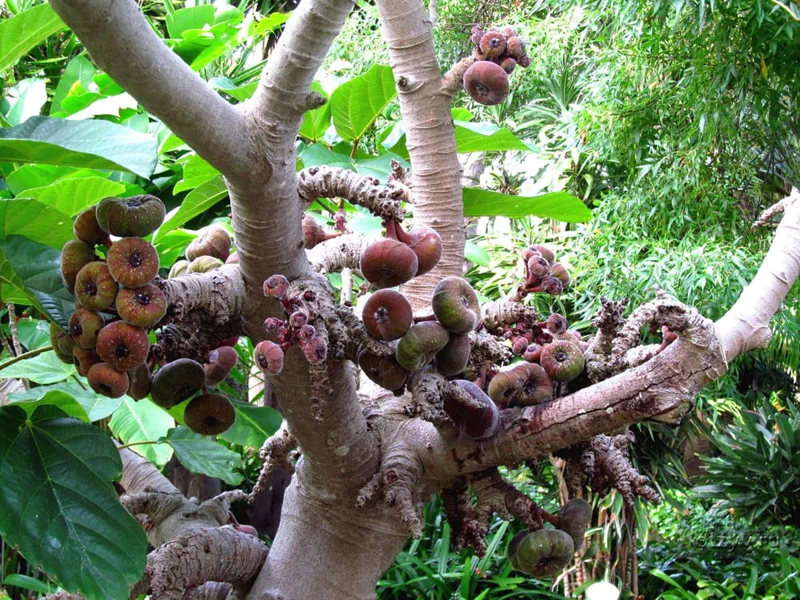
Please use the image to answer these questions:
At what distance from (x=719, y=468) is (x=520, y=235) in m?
1.75

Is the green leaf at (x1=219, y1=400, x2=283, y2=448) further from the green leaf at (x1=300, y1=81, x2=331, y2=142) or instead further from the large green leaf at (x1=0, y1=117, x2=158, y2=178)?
the large green leaf at (x1=0, y1=117, x2=158, y2=178)

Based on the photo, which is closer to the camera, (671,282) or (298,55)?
(298,55)

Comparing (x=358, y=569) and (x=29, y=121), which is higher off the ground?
(x=29, y=121)

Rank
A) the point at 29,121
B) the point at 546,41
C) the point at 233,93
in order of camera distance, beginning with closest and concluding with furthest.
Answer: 1. the point at 29,121
2. the point at 233,93
3. the point at 546,41

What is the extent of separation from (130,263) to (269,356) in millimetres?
121

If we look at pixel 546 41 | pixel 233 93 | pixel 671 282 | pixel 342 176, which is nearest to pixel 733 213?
pixel 671 282

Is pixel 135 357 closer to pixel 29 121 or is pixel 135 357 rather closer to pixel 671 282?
pixel 29 121

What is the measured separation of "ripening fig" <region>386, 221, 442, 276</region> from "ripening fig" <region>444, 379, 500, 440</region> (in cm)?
13

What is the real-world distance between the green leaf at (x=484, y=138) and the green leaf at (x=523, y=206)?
0.27 ft

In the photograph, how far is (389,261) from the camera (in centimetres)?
60

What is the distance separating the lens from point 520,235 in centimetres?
472

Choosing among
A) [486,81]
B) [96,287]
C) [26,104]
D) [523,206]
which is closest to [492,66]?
[486,81]

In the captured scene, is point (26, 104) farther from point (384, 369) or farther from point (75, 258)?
point (384, 369)

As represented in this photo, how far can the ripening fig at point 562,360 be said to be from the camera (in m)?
0.77
